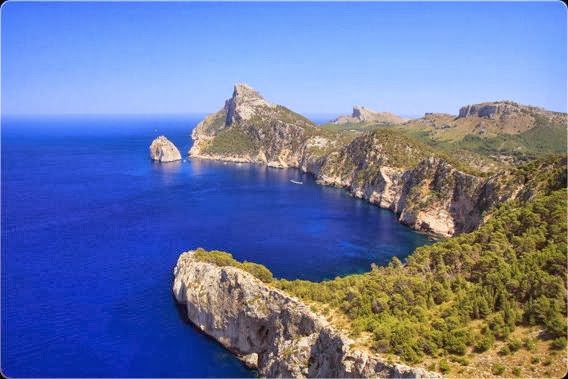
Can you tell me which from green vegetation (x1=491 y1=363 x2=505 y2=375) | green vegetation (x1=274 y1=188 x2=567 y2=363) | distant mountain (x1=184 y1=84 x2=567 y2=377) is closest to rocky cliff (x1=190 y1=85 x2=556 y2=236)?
distant mountain (x1=184 y1=84 x2=567 y2=377)

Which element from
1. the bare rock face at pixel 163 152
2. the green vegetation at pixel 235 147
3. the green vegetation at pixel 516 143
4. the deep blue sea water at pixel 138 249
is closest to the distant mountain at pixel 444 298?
the deep blue sea water at pixel 138 249

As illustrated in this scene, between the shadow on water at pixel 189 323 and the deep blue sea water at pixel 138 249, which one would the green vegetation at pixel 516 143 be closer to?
the deep blue sea water at pixel 138 249

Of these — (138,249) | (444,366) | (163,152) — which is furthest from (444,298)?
(163,152)

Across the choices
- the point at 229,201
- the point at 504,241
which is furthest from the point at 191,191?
A: the point at 504,241

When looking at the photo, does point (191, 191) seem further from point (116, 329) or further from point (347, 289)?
point (347, 289)

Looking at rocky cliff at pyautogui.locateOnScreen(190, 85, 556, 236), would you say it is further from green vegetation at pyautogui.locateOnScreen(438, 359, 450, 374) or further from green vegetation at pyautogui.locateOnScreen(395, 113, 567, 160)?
green vegetation at pyautogui.locateOnScreen(438, 359, 450, 374)

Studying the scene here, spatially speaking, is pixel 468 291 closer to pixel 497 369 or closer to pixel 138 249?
pixel 497 369

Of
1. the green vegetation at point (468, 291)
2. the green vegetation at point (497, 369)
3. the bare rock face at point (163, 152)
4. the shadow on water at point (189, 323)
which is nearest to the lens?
the green vegetation at point (497, 369)
